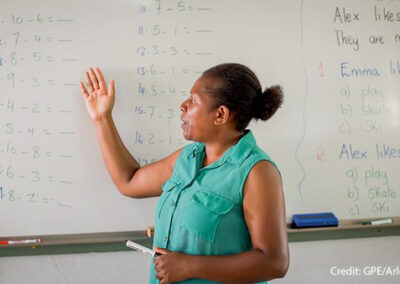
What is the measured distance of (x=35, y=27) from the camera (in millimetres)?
1143

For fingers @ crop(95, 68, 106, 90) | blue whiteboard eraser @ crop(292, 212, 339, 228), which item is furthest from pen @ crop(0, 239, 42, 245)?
blue whiteboard eraser @ crop(292, 212, 339, 228)

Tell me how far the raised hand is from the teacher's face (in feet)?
1.01

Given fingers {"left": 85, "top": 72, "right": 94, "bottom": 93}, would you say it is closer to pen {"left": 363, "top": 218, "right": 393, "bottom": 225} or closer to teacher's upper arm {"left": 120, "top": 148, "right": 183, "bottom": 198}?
teacher's upper arm {"left": 120, "top": 148, "right": 183, "bottom": 198}

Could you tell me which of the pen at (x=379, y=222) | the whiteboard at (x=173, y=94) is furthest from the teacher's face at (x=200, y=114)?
the pen at (x=379, y=222)

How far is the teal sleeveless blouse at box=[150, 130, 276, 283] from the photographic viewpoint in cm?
86

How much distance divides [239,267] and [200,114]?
0.38 m

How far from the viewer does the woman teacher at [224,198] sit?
0.82 meters

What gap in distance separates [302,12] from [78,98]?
811 millimetres

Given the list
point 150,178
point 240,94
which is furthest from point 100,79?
point 240,94

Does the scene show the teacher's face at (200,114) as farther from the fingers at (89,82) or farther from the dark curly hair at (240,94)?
the fingers at (89,82)

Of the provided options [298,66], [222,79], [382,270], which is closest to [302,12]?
[298,66]

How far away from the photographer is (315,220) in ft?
4.13

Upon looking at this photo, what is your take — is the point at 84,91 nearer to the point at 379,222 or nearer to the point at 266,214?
the point at 266,214

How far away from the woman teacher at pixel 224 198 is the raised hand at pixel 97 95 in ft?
1.01
